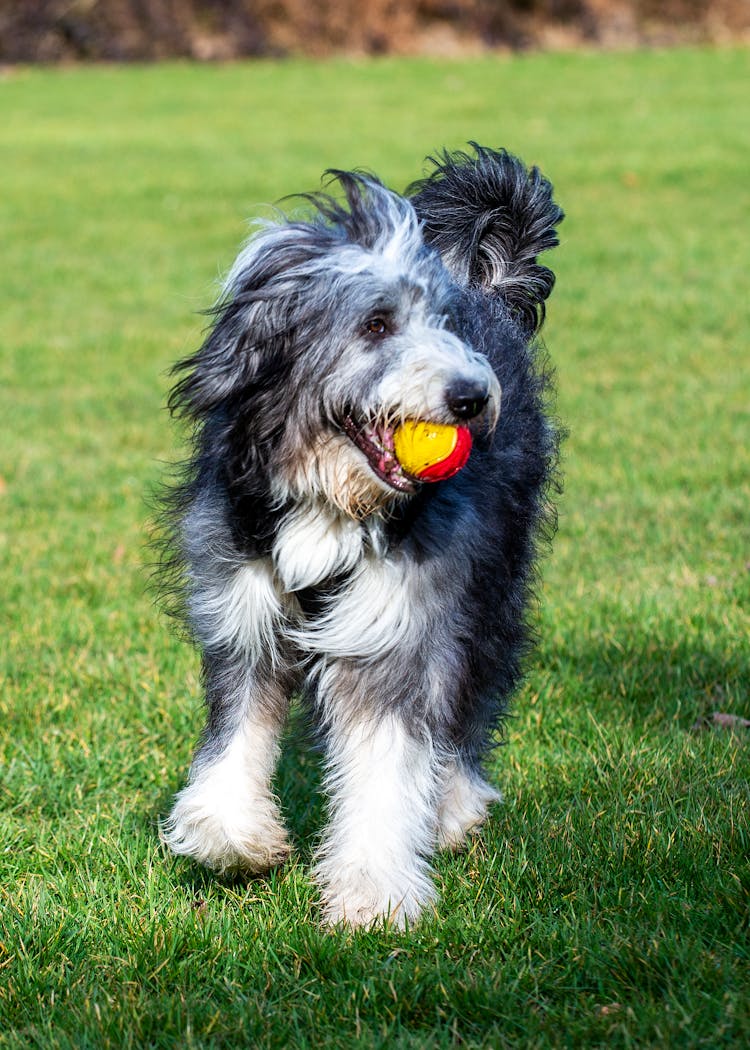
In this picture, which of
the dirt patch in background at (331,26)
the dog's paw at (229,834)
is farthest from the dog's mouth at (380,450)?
the dirt patch in background at (331,26)

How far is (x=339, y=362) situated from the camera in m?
3.29

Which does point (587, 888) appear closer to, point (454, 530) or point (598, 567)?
point (454, 530)

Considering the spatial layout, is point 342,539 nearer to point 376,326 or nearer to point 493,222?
point 376,326

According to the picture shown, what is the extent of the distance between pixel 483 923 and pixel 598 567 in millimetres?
2970

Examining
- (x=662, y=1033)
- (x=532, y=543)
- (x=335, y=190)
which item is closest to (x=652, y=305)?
(x=335, y=190)

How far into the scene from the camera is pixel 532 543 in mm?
4281

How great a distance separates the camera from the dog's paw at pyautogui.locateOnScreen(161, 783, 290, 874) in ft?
11.8

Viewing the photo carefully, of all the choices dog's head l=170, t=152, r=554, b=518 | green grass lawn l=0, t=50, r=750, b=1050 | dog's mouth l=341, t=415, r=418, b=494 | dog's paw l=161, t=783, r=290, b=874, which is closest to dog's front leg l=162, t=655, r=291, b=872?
dog's paw l=161, t=783, r=290, b=874

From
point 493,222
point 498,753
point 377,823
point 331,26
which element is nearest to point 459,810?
point 498,753

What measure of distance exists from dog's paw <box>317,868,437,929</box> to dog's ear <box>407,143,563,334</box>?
1775 millimetres

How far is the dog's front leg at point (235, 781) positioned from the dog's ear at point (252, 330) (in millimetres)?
681

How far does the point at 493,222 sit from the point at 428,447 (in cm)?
138

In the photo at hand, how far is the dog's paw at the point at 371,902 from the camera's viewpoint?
3482 mm

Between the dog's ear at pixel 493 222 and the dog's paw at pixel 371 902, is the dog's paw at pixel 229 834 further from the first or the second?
the dog's ear at pixel 493 222
